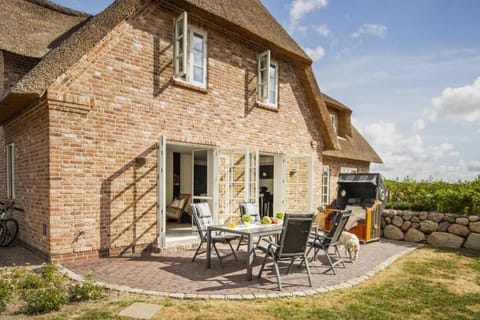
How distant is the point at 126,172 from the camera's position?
6.97m

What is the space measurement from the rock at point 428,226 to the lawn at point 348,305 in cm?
370

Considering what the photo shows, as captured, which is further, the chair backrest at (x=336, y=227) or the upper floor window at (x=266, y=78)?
the upper floor window at (x=266, y=78)

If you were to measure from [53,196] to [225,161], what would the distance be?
14.1 feet

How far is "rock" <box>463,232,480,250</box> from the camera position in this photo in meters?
8.50

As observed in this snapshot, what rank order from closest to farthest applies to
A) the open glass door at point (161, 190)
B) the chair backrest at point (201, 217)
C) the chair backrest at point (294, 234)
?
the chair backrest at point (294, 234) → the chair backrest at point (201, 217) → the open glass door at point (161, 190)

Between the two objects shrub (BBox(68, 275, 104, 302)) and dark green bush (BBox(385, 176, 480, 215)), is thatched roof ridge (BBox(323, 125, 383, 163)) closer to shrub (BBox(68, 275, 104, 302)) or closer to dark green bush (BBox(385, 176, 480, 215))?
dark green bush (BBox(385, 176, 480, 215))

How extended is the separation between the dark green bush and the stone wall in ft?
1.11

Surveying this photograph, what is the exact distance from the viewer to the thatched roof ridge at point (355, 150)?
14.9 meters

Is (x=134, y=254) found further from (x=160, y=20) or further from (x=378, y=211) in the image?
(x=378, y=211)

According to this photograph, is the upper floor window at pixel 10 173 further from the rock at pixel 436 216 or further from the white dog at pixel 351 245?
the rock at pixel 436 216

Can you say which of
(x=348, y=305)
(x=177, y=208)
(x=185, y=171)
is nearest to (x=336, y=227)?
(x=348, y=305)

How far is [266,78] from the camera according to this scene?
33.0ft

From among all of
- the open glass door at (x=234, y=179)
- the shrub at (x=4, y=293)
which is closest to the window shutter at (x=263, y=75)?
the open glass door at (x=234, y=179)

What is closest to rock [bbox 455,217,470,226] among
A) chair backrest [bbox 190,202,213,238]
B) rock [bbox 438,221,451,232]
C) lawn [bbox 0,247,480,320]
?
rock [bbox 438,221,451,232]
